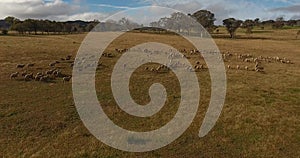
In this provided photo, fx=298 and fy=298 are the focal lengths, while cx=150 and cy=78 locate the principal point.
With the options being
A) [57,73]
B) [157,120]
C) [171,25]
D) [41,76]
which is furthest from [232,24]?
[157,120]

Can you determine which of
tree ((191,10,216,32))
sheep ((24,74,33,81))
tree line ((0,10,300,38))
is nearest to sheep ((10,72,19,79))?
sheep ((24,74,33,81))

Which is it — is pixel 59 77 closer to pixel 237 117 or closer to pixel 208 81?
pixel 208 81

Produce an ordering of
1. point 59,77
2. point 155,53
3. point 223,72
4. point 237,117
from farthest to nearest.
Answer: point 155,53, point 223,72, point 59,77, point 237,117

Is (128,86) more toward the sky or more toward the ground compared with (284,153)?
more toward the sky

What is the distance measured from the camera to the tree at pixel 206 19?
11981 centimetres

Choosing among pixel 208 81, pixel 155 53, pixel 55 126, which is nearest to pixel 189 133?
pixel 55 126

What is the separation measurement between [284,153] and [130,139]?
7797 mm

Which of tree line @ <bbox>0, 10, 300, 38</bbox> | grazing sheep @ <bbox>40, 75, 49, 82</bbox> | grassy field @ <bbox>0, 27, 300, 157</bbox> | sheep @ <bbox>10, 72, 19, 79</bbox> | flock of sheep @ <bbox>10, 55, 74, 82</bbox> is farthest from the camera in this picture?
tree line @ <bbox>0, 10, 300, 38</bbox>

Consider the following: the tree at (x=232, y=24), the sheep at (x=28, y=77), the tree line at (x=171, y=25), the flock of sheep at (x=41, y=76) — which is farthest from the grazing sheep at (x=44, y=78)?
the tree at (x=232, y=24)

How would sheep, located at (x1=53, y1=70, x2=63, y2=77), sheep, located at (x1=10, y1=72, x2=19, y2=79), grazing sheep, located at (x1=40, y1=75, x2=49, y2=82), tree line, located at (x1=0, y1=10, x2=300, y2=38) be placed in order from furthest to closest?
tree line, located at (x1=0, y1=10, x2=300, y2=38) → sheep, located at (x1=53, y1=70, x2=63, y2=77) → sheep, located at (x1=10, y1=72, x2=19, y2=79) → grazing sheep, located at (x1=40, y1=75, x2=49, y2=82)

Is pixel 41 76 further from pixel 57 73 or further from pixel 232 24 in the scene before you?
pixel 232 24

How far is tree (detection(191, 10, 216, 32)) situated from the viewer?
119812mm

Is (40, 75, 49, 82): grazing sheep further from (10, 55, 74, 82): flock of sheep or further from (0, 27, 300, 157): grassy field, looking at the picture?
(0, 27, 300, 157): grassy field

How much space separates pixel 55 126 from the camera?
56.4ft
